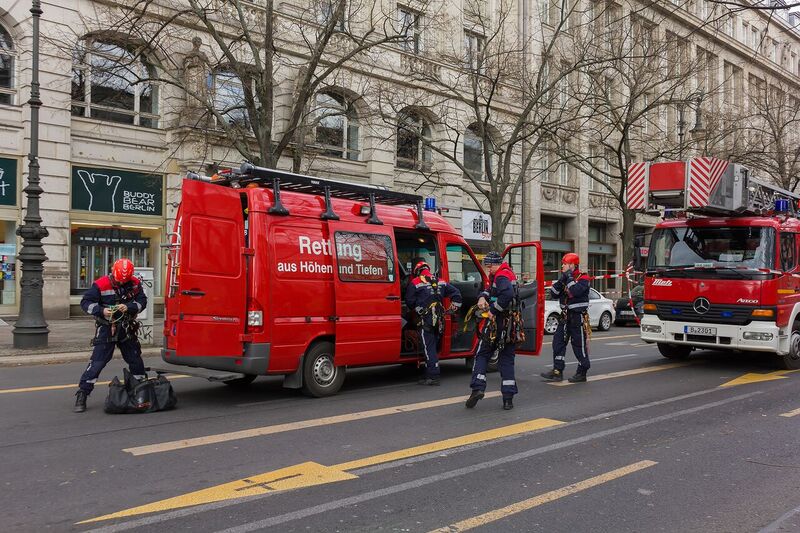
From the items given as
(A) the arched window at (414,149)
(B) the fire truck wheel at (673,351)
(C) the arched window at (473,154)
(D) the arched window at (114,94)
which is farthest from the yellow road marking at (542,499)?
(C) the arched window at (473,154)

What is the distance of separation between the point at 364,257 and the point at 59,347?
766 cm

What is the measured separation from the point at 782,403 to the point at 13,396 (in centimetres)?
953

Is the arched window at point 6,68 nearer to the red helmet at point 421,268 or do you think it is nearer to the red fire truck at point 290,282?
the red fire truck at point 290,282

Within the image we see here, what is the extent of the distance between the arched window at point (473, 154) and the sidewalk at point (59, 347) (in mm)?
15562

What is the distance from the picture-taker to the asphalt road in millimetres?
4145

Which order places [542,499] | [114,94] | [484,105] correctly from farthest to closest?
[484,105] < [114,94] < [542,499]

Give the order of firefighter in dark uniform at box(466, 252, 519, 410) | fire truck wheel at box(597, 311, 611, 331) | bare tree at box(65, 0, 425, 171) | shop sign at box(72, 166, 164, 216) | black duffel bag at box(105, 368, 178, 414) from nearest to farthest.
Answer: black duffel bag at box(105, 368, 178, 414) < firefighter in dark uniform at box(466, 252, 519, 410) < bare tree at box(65, 0, 425, 171) < shop sign at box(72, 166, 164, 216) < fire truck wheel at box(597, 311, 611, 331)

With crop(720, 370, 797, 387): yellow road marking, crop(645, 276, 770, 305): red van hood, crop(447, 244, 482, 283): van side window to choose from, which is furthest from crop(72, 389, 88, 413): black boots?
crop(645, 276, 770, 305): red van hood

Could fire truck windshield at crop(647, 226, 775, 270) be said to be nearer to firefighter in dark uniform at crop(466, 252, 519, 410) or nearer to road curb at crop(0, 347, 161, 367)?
firefighter in dark uniform at crop(466, 252, 519, 410)

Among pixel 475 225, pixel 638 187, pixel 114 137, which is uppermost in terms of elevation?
pixel 114 137

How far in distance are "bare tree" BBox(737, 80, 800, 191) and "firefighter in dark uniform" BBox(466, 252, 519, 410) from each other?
20.2 metres

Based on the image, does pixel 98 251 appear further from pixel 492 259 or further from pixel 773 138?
pixel 773 138

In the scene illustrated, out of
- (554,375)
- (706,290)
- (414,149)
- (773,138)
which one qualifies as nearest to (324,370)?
(554,375)

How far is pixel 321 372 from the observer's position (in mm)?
8039
